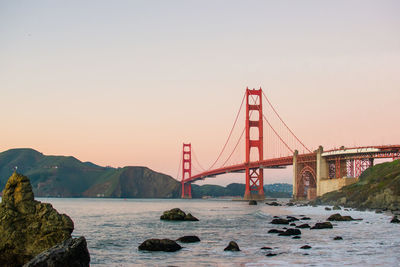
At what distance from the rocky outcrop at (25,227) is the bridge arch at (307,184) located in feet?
240

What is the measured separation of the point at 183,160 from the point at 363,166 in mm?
94710

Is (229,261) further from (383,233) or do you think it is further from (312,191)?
(312,191)

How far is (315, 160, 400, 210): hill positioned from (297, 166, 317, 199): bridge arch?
534 inches

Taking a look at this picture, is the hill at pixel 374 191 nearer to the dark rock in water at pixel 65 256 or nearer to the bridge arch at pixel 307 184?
the bridge arch at pixel 307 184

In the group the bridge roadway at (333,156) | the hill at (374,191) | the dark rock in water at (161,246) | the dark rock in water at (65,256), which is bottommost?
the dark rock in water at (161,246)

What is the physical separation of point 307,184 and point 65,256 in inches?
3409

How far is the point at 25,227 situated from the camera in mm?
17594

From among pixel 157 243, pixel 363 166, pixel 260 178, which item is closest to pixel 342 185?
pixel 363 166

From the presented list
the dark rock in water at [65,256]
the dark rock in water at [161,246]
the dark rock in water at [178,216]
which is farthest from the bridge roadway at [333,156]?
the dark rock in water at [65,256]

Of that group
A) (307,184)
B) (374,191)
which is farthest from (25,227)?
(307,184)

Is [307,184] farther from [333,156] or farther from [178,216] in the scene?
[178,216]

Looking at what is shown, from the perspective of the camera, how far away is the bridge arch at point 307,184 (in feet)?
290

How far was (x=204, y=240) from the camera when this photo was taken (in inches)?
984

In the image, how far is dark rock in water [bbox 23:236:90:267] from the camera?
12227mm
